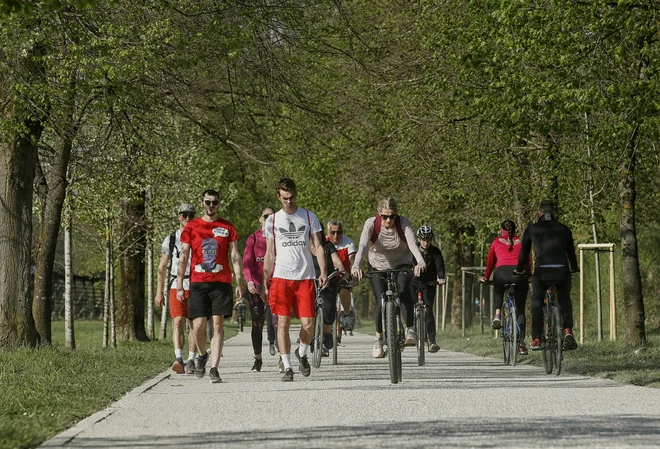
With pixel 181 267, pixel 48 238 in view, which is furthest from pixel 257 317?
pixel 48 238

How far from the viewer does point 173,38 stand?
53.2ft

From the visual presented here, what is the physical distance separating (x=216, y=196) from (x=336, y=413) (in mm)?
4213

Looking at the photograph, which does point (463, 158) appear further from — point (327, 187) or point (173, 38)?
point (327, 187)

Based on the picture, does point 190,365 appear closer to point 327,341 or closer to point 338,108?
point 327,341

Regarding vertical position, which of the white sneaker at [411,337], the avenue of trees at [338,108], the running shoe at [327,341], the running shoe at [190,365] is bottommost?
the running shoe at [190,365]

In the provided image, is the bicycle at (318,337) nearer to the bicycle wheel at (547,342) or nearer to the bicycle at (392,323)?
the bicycle at (392,323)

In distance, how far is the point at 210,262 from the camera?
13.4m

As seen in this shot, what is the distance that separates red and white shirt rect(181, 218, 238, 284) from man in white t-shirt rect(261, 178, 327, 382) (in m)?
0.54

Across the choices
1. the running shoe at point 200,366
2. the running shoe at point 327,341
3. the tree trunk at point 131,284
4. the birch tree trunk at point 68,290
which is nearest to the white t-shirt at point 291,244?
the running shoe at point 200,366

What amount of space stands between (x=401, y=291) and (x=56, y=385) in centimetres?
389

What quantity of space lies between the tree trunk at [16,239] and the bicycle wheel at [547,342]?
24.6ft

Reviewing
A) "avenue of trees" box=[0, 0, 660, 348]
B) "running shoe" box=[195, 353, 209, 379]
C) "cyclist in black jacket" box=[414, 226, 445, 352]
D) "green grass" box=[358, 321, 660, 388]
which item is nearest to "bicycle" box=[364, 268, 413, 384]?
"running shoe" box=[195, 353, 209, 379]

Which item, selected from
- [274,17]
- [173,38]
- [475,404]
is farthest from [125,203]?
[475,404]

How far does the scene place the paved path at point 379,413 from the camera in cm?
785
